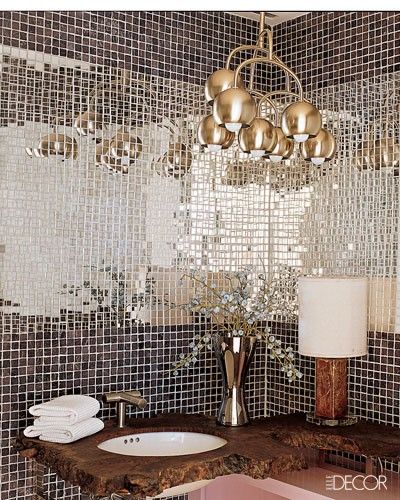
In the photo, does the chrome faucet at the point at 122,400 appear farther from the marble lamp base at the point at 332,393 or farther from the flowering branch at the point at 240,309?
the marble lamp base at the point at 332,393

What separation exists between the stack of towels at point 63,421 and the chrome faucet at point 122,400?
110 mm

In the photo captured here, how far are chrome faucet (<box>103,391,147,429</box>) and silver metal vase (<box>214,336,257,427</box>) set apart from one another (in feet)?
1.02

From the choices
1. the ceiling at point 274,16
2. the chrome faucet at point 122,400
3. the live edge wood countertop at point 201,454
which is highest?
the ceiling at point 274,16

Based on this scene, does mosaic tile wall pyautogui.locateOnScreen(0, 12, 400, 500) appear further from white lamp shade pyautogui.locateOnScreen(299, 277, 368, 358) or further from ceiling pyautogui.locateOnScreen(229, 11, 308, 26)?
white lamp shade pyautogui.locateOnScreen(299, 277, 368, 358)

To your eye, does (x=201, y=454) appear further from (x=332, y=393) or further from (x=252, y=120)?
(x=252, y=120)

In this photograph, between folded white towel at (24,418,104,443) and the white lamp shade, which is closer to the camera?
folded white towel at (24,418,104,443)

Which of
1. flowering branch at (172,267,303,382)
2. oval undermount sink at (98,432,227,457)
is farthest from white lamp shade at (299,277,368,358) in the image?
oval undermount sink at (98,432,227,457)

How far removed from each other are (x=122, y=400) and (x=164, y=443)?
208mm

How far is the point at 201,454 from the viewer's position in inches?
79.2

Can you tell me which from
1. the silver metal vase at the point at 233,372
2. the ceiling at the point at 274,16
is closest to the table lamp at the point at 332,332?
the silver metal vase at the point at 233,372

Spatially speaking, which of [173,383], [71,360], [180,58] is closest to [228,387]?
[173,383]

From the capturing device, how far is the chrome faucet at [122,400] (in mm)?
2289

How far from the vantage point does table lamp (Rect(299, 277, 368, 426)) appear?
2.33 m
